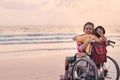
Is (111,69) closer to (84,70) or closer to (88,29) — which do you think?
(84,70)

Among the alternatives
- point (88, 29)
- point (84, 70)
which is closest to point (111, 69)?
point (84, 70)

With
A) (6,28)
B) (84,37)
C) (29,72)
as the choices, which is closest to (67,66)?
(84,37)

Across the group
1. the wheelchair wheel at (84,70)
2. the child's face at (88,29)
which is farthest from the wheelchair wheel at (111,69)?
the child's face at (88,29)

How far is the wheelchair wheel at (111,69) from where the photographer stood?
198 inches

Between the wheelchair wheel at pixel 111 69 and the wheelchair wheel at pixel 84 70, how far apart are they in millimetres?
328

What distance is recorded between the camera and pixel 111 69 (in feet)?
16.8

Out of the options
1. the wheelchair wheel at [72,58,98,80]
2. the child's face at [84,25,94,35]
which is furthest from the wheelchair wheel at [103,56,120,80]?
the child's face at [84,25,94,35]

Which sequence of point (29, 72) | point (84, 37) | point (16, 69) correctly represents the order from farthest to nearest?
point (16, 69), point (29, 72), point (84, 37)

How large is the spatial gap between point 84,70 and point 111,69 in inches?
19.8

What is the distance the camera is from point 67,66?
16.4ft

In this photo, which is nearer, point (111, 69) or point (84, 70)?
point (84, 70)

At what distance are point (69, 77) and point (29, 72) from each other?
1.79m

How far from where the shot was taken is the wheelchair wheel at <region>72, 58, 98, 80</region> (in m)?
4.64

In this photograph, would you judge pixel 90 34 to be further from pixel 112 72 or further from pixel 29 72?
pixel 29 72
